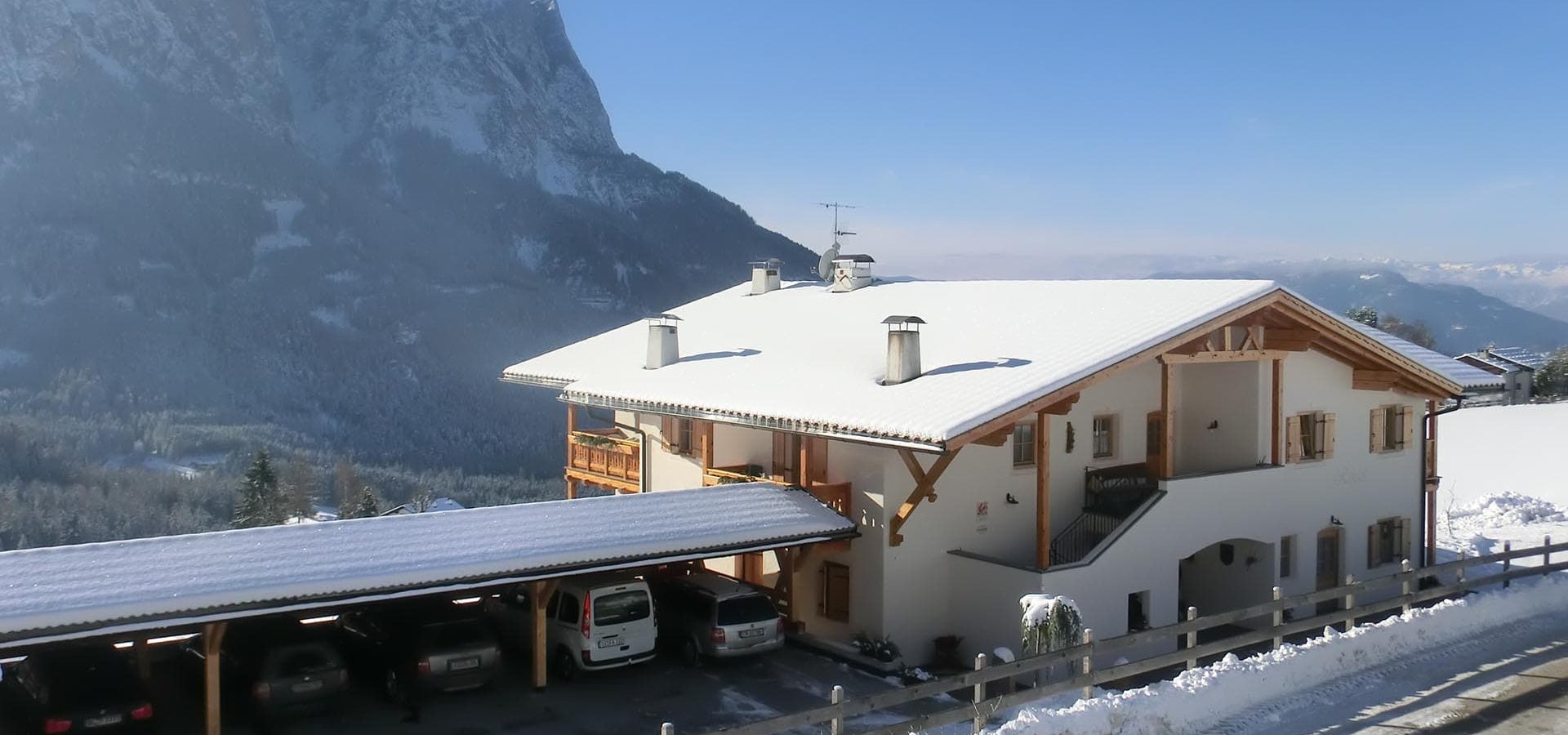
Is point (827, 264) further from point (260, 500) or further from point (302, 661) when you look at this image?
point (260, 500)

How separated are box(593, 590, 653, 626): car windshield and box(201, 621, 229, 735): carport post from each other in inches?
199

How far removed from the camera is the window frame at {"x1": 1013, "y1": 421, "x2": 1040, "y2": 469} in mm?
20873

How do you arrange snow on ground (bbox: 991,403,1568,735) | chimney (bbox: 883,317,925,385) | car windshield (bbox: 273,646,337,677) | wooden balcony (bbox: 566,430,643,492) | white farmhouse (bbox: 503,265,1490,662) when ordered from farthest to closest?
wooden balcony (bbox: 566,430,643,492) < chimney (bbox: 883,317,925,385) < white farmhouse (bbox: 503,265,1490,662) < car windshield (bbox: 273,646,337,677) < snow on ground (bbox: 991,403,1568,735)

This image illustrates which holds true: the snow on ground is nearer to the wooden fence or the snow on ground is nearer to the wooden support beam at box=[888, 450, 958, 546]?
the wooden fence

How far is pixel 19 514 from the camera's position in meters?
91.1

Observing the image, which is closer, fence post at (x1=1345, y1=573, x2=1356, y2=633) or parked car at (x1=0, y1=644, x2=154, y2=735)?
parked car at (x1=0, y1=644, x2=154, y2=735)

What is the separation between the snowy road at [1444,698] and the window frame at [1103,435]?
21.4ft

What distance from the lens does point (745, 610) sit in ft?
59.2

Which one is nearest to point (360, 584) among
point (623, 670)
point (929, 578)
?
point (623, 670)

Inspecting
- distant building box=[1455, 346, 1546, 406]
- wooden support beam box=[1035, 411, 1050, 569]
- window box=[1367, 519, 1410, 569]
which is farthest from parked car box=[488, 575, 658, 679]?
distant building box=[1455, 346, 1546, 406]

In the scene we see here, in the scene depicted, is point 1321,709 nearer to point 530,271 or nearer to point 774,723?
point 774,723

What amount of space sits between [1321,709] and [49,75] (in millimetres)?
212333

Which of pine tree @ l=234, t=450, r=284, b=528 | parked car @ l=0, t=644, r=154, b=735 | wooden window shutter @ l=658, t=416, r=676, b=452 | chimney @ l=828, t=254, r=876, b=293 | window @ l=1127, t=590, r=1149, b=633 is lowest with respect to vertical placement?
pine tree @ l=234, t=450, r=284, b=528

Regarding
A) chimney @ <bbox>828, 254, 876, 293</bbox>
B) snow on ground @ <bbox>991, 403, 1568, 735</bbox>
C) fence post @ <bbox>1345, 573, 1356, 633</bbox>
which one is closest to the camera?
snow on ground @ <bbox>991, 403, 1568, 735</bbox>
